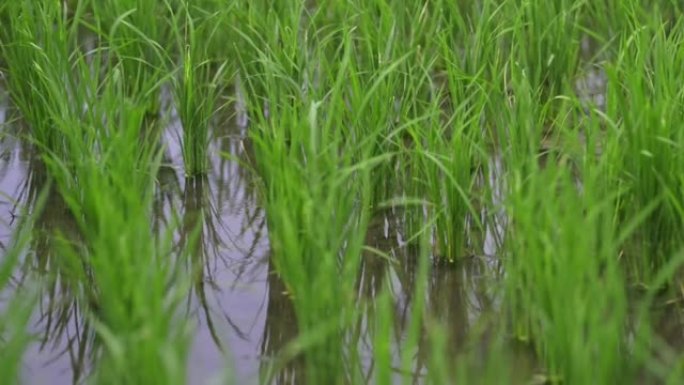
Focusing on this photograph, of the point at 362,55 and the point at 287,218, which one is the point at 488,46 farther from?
the point at 287,218

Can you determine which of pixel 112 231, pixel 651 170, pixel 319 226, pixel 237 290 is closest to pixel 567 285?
pixel 319 226

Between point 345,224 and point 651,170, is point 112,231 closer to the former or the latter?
point 345,224

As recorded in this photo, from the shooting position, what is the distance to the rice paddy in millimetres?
2475

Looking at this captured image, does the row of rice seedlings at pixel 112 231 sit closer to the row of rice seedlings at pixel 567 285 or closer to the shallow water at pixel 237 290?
the shallow water at pixel 237 290

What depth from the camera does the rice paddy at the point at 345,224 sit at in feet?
8.12

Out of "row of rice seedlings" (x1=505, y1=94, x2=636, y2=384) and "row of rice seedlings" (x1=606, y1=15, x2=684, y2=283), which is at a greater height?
"row of rice seedlings" (x1=606, y1=15, x2=684, y2=283)

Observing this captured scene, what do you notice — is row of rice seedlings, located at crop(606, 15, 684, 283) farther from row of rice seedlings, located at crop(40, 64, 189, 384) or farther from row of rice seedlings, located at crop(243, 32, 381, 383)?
row of rice seedlings, located at crop(40, 64, 189, 384)

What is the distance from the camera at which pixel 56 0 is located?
13.2ft

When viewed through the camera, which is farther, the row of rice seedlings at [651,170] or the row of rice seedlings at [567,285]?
the row of rice seedlings at [651,170]

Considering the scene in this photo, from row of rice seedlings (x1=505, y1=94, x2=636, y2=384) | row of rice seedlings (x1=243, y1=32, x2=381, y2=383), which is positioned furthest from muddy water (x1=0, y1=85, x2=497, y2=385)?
row of rice seedlings (x1=505, y1=94, x2=636, y2=384)

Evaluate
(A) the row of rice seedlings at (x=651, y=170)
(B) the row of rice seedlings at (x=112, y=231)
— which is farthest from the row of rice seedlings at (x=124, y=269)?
(A) the row of rice seedlings at (x=651, y=170)

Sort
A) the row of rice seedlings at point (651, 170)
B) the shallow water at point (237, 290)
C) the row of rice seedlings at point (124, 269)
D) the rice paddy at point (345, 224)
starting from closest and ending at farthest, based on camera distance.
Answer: the row of rice seedlings at point (124, 269)
the rice paddy at point (345, 224)
the shallow water at point (237, 290)
the row of rice seedlings at point (651, 170)

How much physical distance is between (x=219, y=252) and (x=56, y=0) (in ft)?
3.47

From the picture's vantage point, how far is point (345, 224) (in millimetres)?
2975
